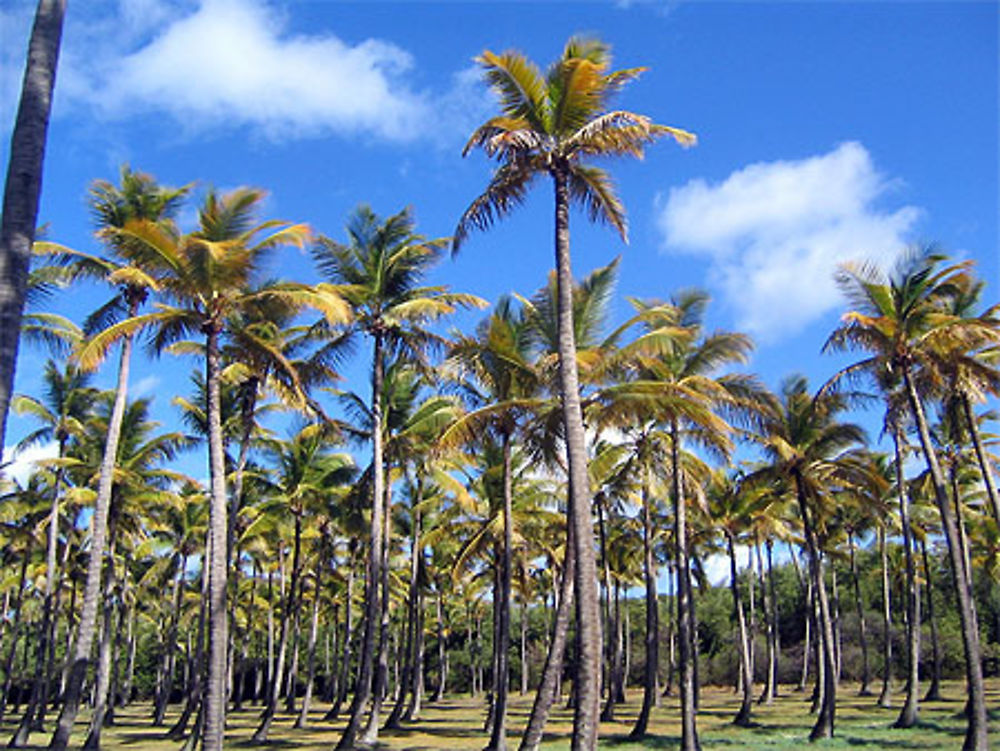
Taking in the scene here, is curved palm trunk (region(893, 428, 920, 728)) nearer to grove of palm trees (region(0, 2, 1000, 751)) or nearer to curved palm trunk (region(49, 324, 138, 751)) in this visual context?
grove of palm trees (region(0, 2, 1000, 751))

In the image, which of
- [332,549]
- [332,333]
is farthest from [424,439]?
[332,549]

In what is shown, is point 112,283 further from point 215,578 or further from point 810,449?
point 810,449

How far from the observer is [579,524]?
12.8 metres

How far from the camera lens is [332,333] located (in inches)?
867

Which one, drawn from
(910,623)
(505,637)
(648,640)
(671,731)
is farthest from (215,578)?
(910,623)

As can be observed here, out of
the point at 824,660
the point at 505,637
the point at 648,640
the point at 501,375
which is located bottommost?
the point at 824,660

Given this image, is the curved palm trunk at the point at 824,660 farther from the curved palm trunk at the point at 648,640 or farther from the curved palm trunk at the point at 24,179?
the curved palm trunk at the point at 24,179

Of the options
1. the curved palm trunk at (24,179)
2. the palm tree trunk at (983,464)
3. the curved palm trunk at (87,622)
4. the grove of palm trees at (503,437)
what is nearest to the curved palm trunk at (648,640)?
the grove of palm trees at (503,437)

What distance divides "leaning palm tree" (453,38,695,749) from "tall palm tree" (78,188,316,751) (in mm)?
4566

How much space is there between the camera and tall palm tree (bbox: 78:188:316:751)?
1505 centimetres

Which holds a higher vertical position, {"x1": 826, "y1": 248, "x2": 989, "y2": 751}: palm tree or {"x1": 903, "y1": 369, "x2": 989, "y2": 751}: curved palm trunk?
{"x1": 826, "y1": 248, "x2": 989, "y2": 751}: palm tree

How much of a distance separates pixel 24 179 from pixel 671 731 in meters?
26.3

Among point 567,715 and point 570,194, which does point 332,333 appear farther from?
point 567,715

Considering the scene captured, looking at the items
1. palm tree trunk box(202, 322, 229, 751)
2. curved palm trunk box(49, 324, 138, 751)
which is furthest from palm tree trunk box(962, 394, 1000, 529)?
curved palm trunk box(49, 324, 138, 751)
